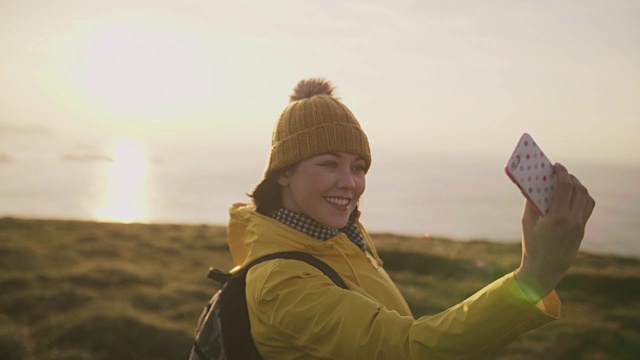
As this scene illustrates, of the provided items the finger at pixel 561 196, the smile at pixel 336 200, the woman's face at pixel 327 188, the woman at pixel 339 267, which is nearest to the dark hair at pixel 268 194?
the woman at pixel 339 267

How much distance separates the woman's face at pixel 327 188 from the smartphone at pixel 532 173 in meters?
1.42

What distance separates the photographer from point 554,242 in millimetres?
2135

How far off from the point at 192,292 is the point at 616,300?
7448 millimetres

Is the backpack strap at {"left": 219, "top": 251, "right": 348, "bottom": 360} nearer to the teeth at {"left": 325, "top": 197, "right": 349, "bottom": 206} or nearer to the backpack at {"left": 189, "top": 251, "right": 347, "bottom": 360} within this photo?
the backpack at {"left": 189, "top": 251, "right": 347, "bottom": 360}

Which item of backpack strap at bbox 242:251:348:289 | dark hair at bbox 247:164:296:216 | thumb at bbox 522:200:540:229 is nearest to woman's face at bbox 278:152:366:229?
dark hair at bbox 247:164:296:216

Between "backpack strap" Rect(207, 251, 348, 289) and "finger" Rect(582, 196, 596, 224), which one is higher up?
"finger" Rect(582, 196, 596, 224)

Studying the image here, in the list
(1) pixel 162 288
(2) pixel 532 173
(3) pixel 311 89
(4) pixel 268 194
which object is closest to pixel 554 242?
(2) pixel 532 173

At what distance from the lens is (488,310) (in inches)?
85.0

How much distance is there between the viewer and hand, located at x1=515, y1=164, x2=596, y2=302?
2.14 m

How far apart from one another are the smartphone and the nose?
141 cm

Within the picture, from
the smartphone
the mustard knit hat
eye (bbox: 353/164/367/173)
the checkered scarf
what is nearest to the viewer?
the smartphone

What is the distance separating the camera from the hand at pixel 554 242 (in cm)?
214

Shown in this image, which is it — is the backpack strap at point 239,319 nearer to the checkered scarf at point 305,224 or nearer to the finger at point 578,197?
the checkered scarf at point 305,224

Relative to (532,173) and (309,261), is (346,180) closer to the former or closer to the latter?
(309,261)
